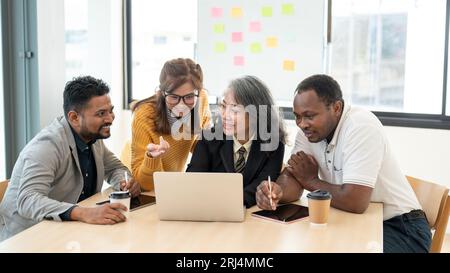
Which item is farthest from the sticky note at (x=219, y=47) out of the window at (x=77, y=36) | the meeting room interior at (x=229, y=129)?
the window at (x=77, y=36)

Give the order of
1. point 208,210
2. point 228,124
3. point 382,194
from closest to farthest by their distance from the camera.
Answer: point 208,210 < point 382,194 < point 228,124

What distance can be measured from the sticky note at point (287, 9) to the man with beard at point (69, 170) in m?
2.09

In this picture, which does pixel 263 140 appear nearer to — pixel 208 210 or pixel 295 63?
pixel 208 210

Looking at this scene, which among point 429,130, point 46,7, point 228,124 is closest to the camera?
point 228,124

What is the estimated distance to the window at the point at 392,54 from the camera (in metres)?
3.85

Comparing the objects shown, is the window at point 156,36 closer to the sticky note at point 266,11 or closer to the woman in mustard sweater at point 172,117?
the sticky note at point 266,11

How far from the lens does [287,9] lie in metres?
4.10

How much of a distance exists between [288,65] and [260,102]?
1.80 metres

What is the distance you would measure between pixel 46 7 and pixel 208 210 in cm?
207

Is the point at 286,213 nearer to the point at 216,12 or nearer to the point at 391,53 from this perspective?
the point at 391,53

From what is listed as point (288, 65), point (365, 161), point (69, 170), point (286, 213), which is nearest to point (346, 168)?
point (365, 161)

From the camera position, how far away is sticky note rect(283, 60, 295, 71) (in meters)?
4.14

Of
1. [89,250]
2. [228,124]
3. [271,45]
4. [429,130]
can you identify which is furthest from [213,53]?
[89,250]
